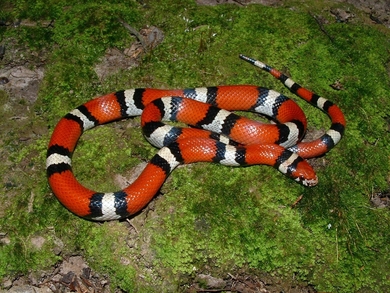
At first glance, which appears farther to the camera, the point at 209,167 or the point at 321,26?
the point at 321,26

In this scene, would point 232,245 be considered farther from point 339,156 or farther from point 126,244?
point 339,156

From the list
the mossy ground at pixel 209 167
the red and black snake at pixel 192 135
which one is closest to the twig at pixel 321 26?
the mossy ground at pixel 209 167

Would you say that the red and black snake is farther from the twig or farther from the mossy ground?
the twig

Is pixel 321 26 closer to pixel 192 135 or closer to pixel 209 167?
pixel 192 135

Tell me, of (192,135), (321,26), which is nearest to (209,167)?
(192,135)

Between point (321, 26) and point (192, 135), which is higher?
point (321, 26)

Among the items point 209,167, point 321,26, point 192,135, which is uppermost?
point 321,26
